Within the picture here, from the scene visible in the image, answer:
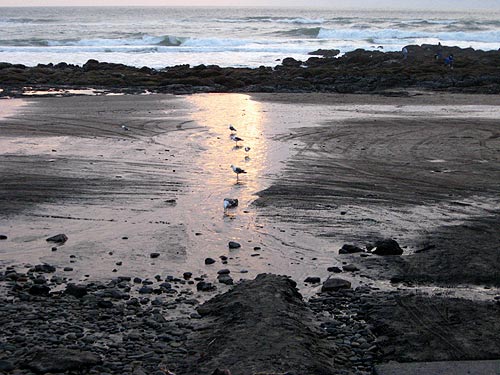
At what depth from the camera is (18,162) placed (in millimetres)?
13453

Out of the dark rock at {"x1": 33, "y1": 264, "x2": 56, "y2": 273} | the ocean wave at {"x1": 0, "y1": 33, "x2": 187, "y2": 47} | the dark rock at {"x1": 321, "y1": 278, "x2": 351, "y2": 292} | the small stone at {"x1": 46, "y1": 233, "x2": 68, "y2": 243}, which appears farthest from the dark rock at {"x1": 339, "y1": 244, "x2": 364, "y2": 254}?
the ocean wave at {"x1": 0, "y1": 33, "x2": 187, "y2": 47}

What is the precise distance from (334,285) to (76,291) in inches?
99.1

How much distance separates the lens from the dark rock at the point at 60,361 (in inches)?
211

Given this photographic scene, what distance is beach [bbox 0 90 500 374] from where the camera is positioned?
6438 mm

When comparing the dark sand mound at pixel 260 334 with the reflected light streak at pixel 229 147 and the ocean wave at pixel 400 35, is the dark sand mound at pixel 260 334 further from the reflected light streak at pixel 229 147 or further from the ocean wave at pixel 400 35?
the ocean wave at pixel 400 35

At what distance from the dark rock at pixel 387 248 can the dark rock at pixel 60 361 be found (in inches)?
151

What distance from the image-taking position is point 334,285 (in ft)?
23.5

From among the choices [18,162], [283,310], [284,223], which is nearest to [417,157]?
[284,223]

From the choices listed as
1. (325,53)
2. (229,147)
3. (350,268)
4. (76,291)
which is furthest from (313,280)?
(325,53)

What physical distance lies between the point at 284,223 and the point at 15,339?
446 centimetres

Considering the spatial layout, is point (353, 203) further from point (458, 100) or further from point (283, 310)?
point (458, 100)

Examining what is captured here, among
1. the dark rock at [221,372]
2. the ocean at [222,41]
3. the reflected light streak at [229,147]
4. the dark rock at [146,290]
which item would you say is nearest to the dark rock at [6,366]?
the dark rock at [221,372]

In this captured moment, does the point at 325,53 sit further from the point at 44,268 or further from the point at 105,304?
the point at 105,304

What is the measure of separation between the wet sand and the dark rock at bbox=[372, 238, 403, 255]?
18 centimetres
